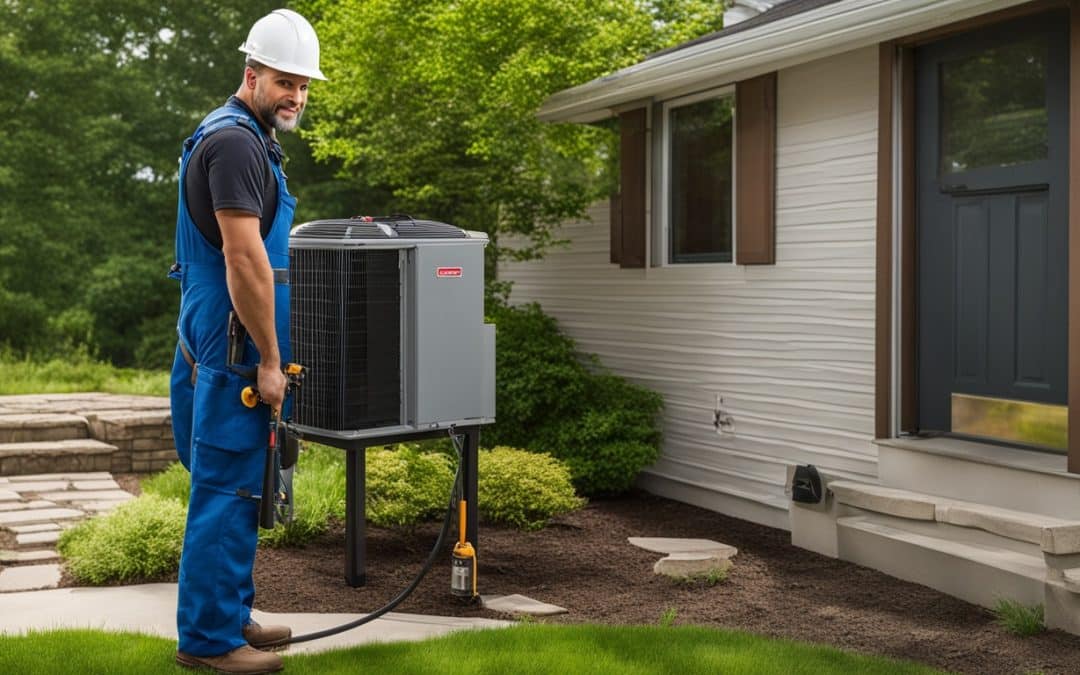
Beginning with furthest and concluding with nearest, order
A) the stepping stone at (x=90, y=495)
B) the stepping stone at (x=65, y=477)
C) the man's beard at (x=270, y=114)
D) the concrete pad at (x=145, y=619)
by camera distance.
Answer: the stepping stone at (x=65, y=477)
the stepping stone at (x=90, y=495)
the concrete pad at (x=145, y=619)
the man's beard at (x=270, y=114)

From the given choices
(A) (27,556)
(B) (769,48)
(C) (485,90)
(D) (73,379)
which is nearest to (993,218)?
(B) (769,48)

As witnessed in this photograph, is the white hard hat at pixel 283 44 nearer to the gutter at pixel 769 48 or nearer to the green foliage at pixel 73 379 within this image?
the gutter at pixel 769 48

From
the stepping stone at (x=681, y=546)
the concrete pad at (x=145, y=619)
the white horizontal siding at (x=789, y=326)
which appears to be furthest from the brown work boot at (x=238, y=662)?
the white horizontal siding at (x=789, y=326)

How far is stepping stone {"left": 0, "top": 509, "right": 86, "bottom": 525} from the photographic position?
6664mm

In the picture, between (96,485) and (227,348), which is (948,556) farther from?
(96,485)

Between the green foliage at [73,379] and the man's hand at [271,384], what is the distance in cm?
818

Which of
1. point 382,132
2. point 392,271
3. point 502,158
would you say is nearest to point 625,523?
point 392,271

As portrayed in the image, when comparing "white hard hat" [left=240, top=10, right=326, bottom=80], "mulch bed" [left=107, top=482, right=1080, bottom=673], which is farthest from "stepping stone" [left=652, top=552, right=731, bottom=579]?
"white hard hat" [left=240, top=10, right=326, bottom=80]

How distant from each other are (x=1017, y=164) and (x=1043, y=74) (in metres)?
0.44

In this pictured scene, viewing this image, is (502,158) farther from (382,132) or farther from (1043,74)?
(1043,74)

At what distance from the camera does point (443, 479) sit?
6781 mm

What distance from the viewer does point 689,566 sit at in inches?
227

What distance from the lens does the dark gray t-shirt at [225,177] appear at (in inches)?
142

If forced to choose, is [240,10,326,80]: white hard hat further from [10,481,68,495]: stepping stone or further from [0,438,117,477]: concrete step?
[0,438,117,477]: concrete step
